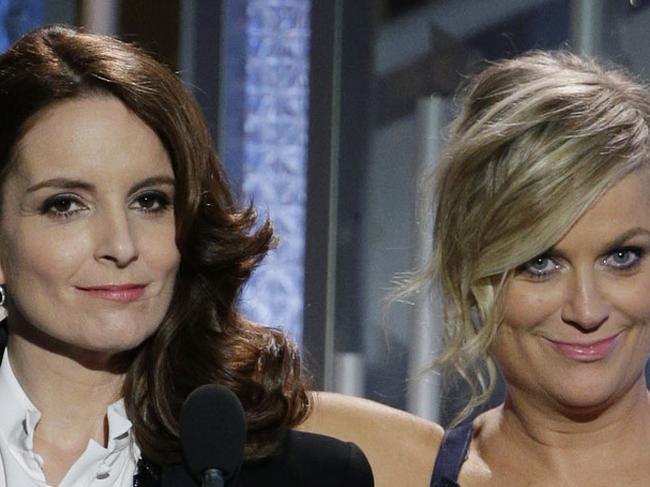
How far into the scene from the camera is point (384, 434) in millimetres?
2182

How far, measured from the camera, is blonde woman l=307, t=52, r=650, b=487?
1957 mm

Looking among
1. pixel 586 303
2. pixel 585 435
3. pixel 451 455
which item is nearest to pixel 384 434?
pixel 451 455

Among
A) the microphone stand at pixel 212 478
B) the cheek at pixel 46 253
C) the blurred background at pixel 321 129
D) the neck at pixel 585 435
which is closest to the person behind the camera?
the microphone stand at pixel 212 478

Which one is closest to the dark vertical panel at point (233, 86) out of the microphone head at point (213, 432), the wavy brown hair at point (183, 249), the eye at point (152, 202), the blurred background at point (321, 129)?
the blurred background at point (321, 129)

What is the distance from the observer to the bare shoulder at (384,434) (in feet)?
7.03

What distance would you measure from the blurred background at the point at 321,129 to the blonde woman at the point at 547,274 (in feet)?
2.68

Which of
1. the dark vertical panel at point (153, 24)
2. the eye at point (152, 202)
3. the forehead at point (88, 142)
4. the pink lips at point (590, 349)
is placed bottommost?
the pink lips at point (590, 349)

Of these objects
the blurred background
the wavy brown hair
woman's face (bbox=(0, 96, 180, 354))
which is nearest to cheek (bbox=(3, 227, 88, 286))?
woman's face (bbox=(0, 96, 180, 354))

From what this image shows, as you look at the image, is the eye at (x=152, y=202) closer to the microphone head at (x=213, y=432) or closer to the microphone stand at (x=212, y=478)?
the microphone head at (x=213, y=432)

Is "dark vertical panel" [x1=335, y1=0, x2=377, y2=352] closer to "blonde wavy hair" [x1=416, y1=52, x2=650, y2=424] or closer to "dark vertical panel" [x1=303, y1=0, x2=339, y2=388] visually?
"dark vertical panel" [x1=303, y1=0, x2=339, y2=388]

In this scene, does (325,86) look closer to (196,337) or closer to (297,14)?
(297,14)

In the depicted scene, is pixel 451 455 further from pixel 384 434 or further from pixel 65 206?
pixel 65 206

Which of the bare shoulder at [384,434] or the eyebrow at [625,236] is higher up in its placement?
the eyebrow at [625,236]

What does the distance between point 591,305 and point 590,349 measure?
2.5 inches
